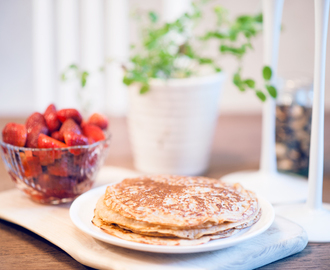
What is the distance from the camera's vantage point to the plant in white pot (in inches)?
44.2

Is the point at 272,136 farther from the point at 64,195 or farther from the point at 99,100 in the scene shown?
the point at 99,100

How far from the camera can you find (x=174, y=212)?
63cm

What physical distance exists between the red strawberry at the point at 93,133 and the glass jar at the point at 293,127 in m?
0.62

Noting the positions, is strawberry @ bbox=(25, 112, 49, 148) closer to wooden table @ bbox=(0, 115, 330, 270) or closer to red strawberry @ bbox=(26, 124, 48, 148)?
red strawberry @ bbox=(26, 124, 48, 148)

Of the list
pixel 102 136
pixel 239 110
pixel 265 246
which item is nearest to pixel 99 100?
pixel 239 110

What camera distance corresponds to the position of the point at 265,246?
651 mm

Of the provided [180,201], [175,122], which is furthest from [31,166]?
[175,122]

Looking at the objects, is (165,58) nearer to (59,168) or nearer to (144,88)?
(144,88)

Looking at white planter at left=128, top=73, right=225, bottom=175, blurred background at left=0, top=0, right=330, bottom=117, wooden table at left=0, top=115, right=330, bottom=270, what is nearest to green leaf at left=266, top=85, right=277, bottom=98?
white planter at left=128, top=73, right=225, bottom=175

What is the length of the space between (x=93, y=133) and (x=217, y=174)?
1.56 ft

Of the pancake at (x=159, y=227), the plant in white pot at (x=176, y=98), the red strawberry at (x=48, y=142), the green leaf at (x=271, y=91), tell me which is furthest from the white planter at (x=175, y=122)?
the pancake at (x=159, y=227)

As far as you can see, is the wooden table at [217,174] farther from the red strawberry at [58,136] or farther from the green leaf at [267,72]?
the green leaf at [267,72]

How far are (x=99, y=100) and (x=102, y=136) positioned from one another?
62.6 inches

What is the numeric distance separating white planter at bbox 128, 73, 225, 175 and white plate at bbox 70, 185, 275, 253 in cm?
39
